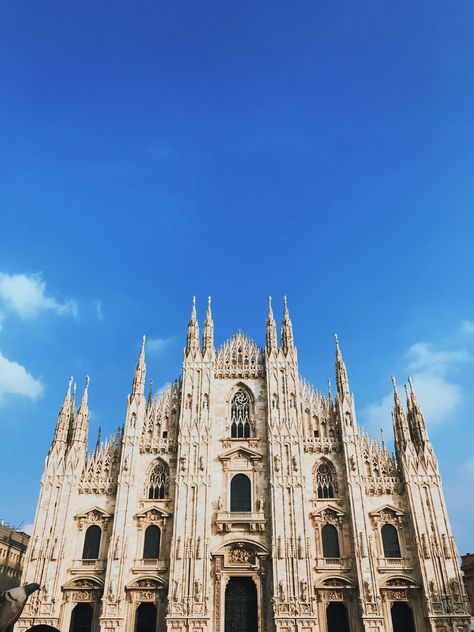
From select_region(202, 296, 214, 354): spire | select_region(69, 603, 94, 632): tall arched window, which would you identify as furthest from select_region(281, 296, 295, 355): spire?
select_region(69, 603, 94, 632): tall arched window

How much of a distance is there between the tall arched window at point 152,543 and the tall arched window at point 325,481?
36.1 feet

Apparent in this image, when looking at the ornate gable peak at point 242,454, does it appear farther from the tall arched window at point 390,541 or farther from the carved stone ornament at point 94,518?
the tall arched window at point 390,541

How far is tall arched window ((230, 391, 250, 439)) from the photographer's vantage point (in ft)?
124

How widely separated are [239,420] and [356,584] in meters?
12.8

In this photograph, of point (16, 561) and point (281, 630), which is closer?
point (281, 630)

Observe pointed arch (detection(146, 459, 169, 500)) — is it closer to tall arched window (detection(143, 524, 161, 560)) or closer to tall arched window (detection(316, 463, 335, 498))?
tall arched window (detection(143, 524, 161, 560))

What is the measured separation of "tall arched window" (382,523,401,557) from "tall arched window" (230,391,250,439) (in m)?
10.9

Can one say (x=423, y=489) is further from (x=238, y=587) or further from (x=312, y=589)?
(x=238, y=587)

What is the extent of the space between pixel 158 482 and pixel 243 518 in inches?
251

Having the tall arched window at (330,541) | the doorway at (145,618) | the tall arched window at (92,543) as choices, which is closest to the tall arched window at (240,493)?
the tall arched window at (330,541)

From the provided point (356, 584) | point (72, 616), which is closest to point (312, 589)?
point (356, 584)

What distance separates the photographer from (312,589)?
1252 inches

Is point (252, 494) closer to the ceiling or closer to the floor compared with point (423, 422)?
closer to the floor

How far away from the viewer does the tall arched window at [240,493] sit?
115 feet
